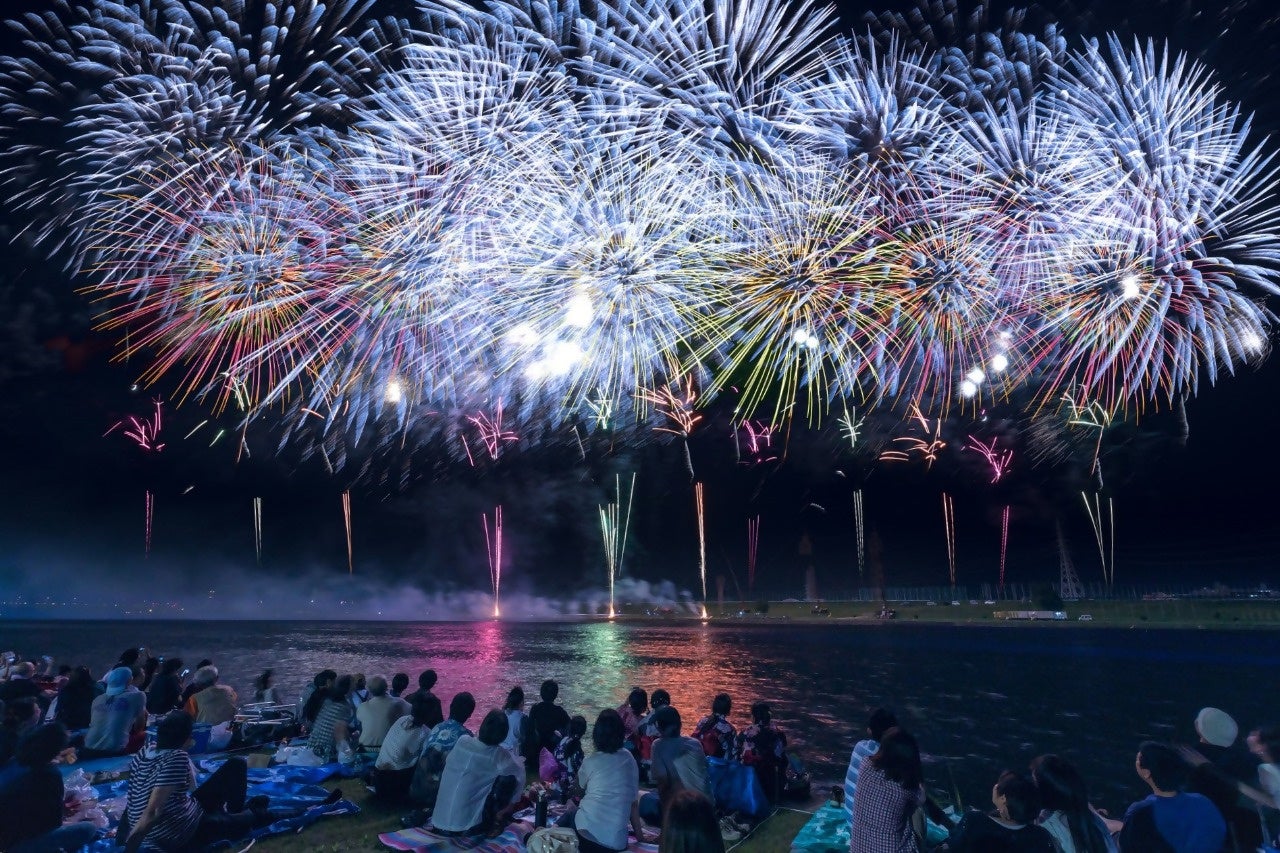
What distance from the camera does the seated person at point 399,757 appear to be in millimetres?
10164

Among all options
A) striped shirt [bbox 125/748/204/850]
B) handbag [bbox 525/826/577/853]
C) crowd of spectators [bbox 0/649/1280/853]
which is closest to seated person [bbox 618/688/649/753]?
crowd of spectators [bbox 0/649/1280/853]

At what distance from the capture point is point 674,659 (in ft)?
212

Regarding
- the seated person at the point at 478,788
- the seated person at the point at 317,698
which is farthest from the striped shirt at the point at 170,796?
the seated person at the point at 317,698

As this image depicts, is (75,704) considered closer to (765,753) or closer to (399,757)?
(399,757)

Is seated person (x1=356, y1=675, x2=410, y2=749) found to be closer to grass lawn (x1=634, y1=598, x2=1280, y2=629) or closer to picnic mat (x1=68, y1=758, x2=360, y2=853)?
picnic mat (x1=68, y1=758, x2=360, y2=853)

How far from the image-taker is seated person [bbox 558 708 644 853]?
7871 millimetres

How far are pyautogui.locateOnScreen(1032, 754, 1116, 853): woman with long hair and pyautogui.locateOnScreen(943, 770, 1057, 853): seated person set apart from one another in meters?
0.35

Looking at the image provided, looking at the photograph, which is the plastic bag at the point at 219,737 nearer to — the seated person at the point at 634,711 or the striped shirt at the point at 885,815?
the seated person at the point at 634,711

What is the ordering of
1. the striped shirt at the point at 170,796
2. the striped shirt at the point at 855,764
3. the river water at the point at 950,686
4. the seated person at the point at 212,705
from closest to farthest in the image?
the striped shirt at the point at 170,796 < the striped shirt at the point at 855,764 < the seated person at the point at 212,705 < the river water at the point at 950,686

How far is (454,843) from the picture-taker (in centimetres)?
832

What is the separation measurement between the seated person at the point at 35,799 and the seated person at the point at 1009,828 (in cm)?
839

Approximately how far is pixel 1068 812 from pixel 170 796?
27.6ft

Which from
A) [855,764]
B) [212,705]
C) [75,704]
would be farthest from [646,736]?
[75,704]

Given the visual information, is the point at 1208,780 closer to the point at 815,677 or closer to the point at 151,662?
the point at 151,662
